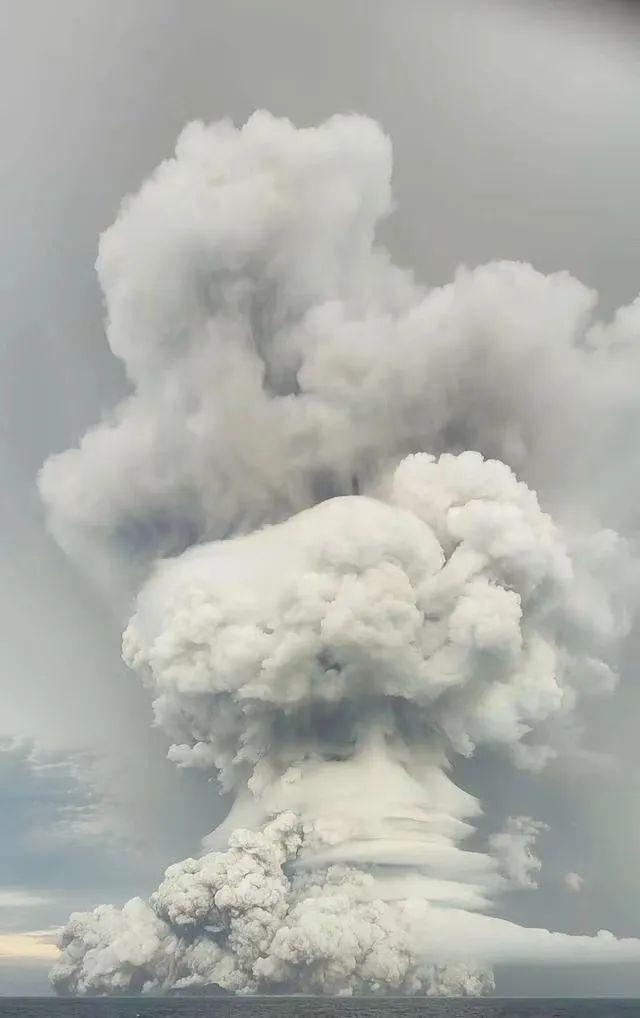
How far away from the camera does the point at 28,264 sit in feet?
19.1

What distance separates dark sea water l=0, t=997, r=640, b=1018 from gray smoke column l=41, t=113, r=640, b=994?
0.29 feet

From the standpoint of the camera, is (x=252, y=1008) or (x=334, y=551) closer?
(x=252, y=1008)

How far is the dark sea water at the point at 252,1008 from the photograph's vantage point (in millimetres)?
5039

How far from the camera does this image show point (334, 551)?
582cm

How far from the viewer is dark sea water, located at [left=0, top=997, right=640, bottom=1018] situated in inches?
198

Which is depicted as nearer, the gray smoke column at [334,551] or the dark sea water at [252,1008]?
the dark sea water at [252,1008]

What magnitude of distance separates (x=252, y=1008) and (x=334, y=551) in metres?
2.27

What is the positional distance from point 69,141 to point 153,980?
4.28 m

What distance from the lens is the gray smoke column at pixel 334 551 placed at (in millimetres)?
5449

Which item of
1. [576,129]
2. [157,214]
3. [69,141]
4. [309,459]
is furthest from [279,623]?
[576,129]

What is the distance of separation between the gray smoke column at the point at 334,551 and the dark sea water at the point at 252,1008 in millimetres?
88

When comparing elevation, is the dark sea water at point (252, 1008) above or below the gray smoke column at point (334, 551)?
below

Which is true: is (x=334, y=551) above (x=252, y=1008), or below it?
above

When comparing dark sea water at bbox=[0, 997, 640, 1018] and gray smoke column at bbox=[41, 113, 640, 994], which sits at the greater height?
gray smoke column at bbox=[41, 113, 640, 994]
